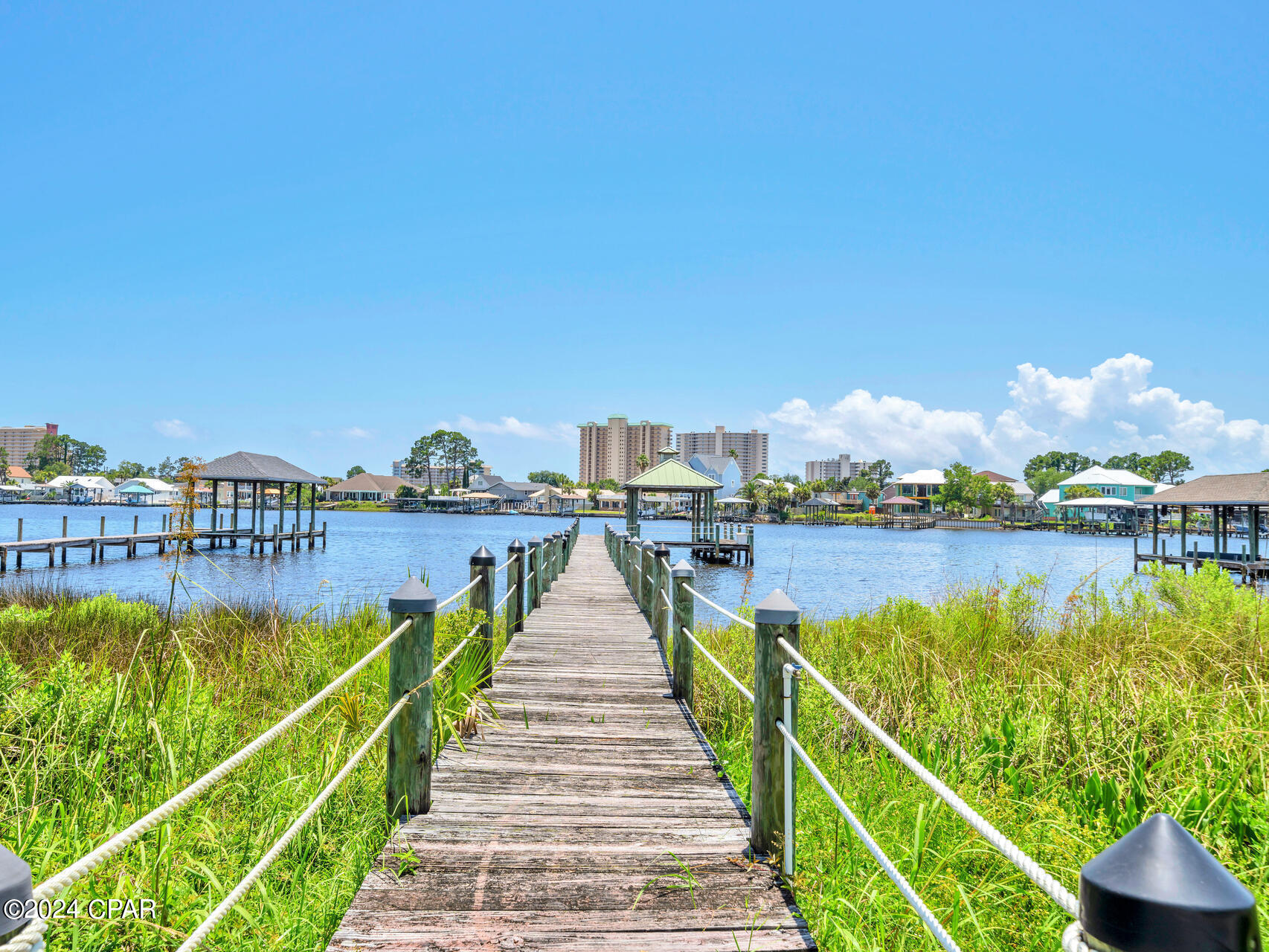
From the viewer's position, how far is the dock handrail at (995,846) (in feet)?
3.38

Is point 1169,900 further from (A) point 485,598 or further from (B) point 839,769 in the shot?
(A) point 485,598

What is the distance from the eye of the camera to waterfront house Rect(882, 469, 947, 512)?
119062 mm

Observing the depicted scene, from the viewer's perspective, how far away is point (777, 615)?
372 centimetres

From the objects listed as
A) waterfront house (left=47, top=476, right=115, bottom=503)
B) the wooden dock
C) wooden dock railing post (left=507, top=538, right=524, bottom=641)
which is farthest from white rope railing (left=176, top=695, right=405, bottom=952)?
waterfront house (left=47, top=476, right=115, bottom=503)

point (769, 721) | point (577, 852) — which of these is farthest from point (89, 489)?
point (769, 721)

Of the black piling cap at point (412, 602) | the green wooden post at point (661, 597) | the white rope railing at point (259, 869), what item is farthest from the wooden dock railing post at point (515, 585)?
the white rope railing at point (259, 869)

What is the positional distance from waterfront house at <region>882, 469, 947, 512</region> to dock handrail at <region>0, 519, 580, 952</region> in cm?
12211

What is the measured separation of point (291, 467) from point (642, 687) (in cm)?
4219

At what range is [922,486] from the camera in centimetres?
12388

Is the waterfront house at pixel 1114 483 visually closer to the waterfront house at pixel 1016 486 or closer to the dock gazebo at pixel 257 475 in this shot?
the waterfront house at pixel 1016 486

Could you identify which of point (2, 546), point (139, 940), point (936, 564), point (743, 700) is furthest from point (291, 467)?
point (139, 940)

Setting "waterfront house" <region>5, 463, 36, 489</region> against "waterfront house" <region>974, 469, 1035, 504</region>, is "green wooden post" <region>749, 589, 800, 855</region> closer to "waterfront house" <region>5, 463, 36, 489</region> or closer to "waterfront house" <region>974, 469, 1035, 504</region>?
"waterfront house" <region>974, 469, 1035, 504</region>

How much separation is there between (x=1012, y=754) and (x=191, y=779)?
15.5 feet

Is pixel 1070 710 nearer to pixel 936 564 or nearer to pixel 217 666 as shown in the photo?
pixel 217 666
